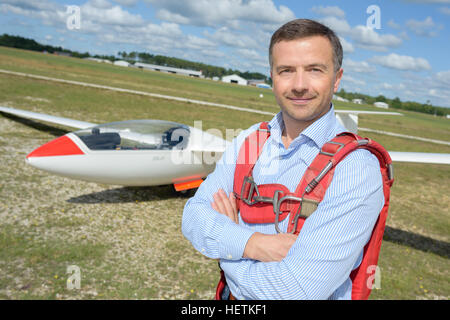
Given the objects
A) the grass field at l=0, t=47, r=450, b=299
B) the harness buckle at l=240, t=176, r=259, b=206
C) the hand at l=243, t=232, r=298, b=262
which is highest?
the harness buckle at l=240, t=176, r=259, b=206

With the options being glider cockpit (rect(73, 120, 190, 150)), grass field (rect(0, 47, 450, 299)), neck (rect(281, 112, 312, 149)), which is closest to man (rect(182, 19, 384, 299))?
neck (rect(281, 112, 312, 149))

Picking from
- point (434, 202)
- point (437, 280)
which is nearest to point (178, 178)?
point (437, 280)

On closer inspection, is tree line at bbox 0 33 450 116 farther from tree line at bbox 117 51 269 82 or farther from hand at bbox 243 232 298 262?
hand at bbox 243 232 298 262

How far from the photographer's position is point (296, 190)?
2.06 metres

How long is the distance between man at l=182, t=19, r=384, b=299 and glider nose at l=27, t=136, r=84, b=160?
5.95 metres

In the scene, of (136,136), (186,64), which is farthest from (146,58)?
(136,136)

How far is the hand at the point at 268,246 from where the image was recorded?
2000 millimetres

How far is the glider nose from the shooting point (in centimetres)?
736

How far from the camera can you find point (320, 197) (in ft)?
6.33

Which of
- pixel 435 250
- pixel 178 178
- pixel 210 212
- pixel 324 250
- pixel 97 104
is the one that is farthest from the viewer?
pixel 97 104

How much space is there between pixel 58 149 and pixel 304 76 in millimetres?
7050

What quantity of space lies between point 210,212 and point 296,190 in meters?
0.71

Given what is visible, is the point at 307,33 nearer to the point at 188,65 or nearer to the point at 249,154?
the point at 249,154
